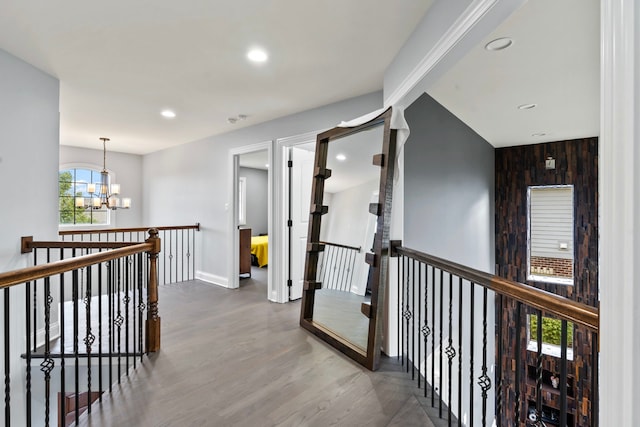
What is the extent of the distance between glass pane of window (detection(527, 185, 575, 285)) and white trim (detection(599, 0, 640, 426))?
5.28 meters

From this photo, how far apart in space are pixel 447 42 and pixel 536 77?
155 centimetres

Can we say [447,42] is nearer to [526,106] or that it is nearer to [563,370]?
[563,370]

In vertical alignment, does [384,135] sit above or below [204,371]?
above

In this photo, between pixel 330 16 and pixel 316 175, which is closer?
pixel 330 16

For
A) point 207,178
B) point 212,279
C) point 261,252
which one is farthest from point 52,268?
point 261,252

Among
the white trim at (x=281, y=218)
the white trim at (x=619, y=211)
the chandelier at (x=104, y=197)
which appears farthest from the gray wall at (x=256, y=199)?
the white trim at (x=619, y=211)

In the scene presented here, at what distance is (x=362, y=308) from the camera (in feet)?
8.72

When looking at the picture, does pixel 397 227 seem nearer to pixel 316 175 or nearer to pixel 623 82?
pixel 316 175

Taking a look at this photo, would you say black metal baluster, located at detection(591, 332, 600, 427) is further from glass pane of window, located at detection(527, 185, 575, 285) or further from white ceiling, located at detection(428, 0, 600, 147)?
glass pane of window, located at detection(527, 185, 575, 285)

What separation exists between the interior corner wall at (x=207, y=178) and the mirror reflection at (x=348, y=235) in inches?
25.6

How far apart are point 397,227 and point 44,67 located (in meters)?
3.24

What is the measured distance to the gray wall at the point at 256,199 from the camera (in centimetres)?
806

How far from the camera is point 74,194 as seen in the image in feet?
19.9

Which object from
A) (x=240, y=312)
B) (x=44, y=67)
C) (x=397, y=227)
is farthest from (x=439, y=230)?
(x=44, y=67)
